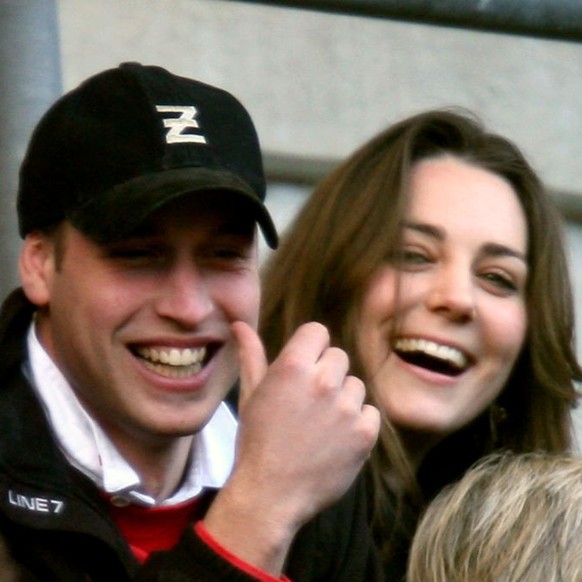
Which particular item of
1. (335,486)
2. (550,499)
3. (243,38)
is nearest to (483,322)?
(550,499)

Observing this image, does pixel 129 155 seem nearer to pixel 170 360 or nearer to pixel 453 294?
pixel 170 360

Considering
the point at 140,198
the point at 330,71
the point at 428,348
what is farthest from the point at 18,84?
the point at 330,71

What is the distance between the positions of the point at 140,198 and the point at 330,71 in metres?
2.59

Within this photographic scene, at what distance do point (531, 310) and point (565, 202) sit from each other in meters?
1.62

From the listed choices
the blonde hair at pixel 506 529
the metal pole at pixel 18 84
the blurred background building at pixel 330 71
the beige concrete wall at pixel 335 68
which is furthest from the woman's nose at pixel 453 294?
the beige concrete wall at pixel 335 68

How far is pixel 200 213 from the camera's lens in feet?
9.01

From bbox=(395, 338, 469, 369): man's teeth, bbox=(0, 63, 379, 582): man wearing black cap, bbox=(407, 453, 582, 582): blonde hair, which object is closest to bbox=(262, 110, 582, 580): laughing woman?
bbox=(395, 338, 469, 369): man's teeth

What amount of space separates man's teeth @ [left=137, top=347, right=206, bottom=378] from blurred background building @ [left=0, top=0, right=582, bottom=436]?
2.12 metres

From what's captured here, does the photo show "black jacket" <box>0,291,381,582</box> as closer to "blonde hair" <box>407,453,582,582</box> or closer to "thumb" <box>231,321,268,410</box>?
"thumb" <box>231,321,268,410</box>

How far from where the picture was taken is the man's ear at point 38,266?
2803 mm

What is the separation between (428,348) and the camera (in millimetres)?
3691

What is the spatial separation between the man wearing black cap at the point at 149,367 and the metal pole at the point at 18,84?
1.08 feet

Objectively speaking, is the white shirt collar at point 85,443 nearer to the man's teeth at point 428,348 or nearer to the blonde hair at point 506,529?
the blonde hair at point 506,529

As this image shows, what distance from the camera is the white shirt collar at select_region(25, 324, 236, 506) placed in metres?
2.73
